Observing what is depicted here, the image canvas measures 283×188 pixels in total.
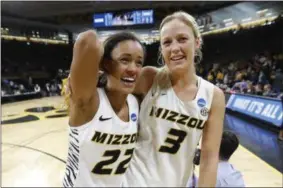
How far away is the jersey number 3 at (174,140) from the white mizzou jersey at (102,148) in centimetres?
9

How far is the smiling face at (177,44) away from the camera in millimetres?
857

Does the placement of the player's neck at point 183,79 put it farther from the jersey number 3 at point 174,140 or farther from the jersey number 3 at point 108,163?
the jersey number 3 at point 108,163

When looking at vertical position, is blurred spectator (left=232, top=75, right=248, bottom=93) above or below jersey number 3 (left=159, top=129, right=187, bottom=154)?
below

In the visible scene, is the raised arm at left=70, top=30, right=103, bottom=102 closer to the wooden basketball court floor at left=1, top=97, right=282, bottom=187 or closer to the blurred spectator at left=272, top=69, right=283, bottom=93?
the wooden basketball court floor at left=1, top=97, right=282, bottom=187

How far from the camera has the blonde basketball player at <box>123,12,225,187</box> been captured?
89 centimetres

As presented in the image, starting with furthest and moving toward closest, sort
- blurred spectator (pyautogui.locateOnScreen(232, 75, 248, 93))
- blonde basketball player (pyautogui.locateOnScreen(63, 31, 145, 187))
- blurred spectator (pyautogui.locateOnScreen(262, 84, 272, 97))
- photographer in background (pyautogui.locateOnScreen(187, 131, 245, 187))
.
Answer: blurred spectator (pyautogui.locateOnScreen(232, 75, 248, 93))
blurred spectator (pyautogui.locateOnScreen(262, 84, 272, 97))
photographer in background (pyautogui.locateOnScreen(187, 131, 245, 187))
blonde basketball player (pyautogui.locateOnScreen(63, 31, 145, 187))

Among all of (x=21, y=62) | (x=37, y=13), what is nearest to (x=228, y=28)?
(x=37, y=13)

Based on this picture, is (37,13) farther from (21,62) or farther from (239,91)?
(239,91)

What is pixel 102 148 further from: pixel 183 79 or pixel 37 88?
pixel 37 88

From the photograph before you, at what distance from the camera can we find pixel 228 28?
9250mm

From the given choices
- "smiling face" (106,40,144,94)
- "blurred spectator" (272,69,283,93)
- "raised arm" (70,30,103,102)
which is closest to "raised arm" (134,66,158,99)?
"smiling face" (106,40,144,94)

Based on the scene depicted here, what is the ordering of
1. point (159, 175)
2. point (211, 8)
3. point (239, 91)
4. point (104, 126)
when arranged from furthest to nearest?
point (211, 8) < point (239, 91) < point (159, 175) < point (104, 126)

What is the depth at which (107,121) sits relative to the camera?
0.83 meters

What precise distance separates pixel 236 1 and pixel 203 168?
352 inches
